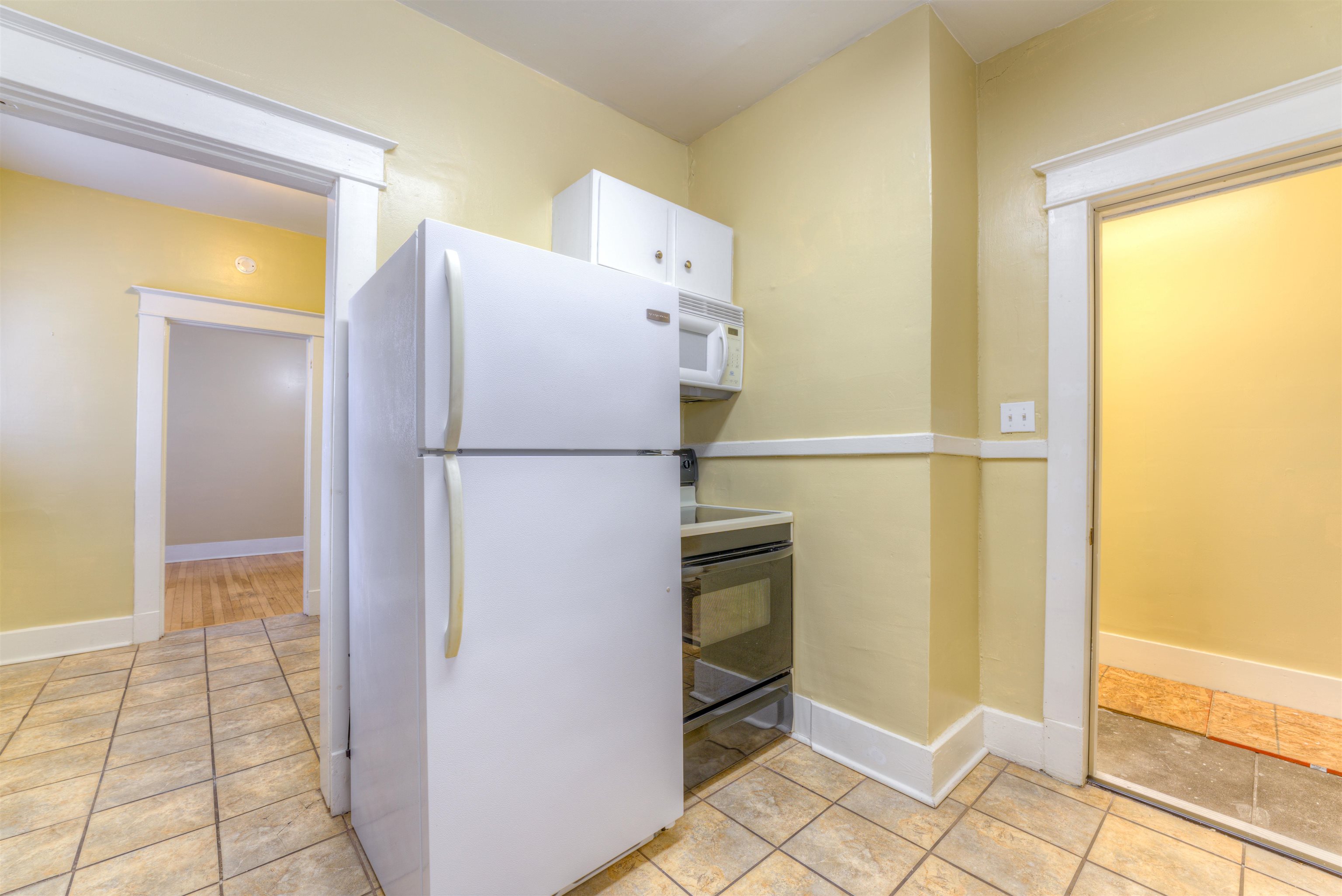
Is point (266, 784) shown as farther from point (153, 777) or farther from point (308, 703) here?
point (308, 703)

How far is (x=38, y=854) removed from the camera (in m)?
1.52

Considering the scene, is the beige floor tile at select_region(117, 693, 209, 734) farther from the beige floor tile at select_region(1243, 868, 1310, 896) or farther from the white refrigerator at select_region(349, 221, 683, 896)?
the beige floor tile at select_region(1243, 868, 1310, 896)

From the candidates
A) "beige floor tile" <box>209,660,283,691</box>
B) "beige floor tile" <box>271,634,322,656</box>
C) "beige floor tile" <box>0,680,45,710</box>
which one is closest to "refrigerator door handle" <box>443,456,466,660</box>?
"beige floor tile" <box>209,660,283,691</box>

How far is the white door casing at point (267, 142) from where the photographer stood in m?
Answer: 1.34

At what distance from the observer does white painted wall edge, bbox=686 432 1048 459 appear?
182cm

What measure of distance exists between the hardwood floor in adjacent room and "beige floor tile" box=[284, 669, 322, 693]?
1.34 m

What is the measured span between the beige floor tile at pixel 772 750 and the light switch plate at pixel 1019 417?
1389mm

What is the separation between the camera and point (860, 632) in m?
1.97

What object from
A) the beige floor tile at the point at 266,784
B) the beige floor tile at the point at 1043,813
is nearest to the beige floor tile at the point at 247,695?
→ the beige floor tile at the point at 266,784

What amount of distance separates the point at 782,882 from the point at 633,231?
6.84 feet

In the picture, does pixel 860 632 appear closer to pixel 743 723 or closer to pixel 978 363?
pixel 743 723

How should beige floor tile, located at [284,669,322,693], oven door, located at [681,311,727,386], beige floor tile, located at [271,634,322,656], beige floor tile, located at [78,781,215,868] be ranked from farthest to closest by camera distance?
beige floor tile, located at [271,634,322,656], beige floor tile, located at [284,669,322,693], oven door, located at [681,311,727,386], beige floor tile, located at [78,781,215,868]

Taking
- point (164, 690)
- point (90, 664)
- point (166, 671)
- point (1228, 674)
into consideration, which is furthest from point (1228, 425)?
point (90, 664)

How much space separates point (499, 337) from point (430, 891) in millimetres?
1110
